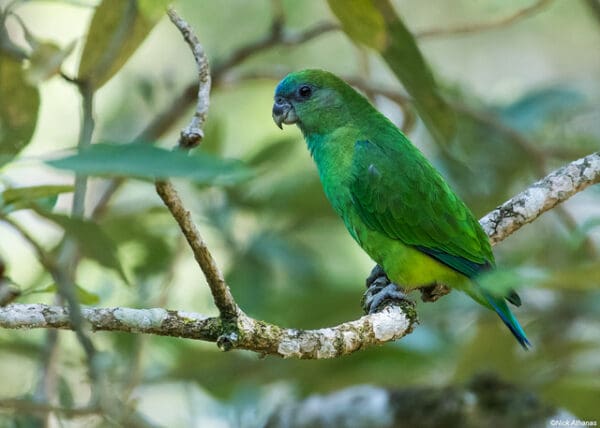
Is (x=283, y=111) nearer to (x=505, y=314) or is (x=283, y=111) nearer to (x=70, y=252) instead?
(x=505, y=314)

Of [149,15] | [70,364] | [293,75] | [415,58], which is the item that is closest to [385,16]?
[415,58]

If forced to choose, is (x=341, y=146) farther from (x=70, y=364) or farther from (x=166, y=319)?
(x=166, y=319)

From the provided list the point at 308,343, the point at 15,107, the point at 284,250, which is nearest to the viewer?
the point at 308,343

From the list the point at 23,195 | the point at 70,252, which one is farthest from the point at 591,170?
the point at 23,195

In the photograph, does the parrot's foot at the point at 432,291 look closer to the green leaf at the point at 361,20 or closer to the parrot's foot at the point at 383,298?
the parrot's foot at the point at 383,298

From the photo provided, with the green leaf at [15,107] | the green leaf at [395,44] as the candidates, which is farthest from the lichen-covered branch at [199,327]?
the green leaf at [395,44]

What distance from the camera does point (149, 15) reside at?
1.85m

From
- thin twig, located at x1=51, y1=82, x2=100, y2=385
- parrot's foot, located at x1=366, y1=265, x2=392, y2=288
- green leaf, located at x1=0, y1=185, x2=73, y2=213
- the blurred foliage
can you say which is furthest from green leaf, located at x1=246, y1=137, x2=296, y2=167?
green leaf, located at x1=0, y1=185, x2=73, y2=213

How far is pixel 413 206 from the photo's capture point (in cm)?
361

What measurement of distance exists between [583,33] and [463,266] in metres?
5.92

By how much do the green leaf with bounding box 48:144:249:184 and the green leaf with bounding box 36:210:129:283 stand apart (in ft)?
1.45

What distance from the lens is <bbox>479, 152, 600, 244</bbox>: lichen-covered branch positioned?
10.3 ft

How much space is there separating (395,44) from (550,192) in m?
0.93

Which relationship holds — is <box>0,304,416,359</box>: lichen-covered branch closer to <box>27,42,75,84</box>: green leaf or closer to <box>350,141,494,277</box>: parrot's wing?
<box>27,42,75,84</box>: green leaf
